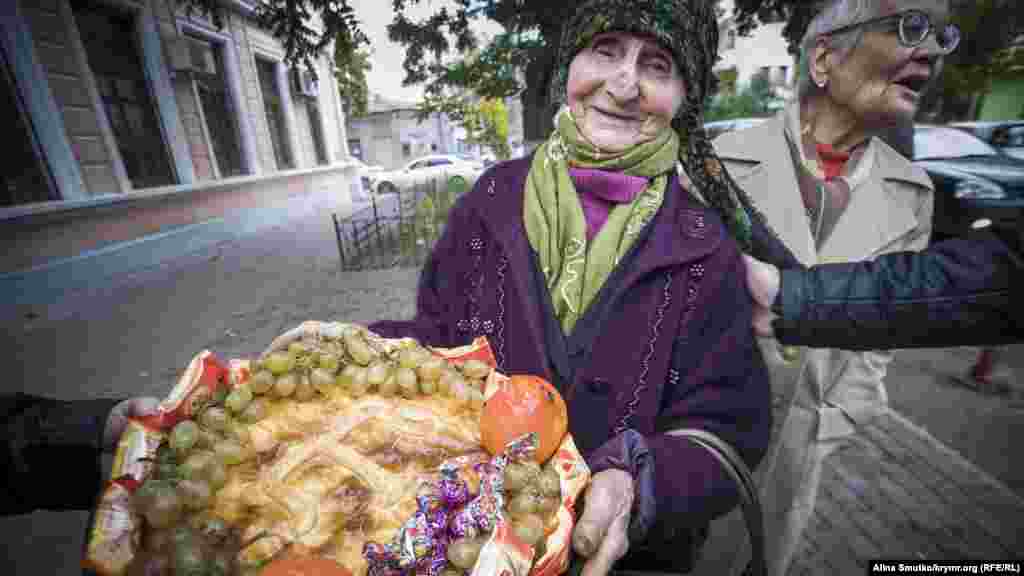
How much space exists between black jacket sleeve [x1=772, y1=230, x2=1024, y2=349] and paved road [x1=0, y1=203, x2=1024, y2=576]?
117 inches

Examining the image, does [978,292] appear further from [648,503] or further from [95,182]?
[95,182]

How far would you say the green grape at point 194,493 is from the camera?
864 millimetres

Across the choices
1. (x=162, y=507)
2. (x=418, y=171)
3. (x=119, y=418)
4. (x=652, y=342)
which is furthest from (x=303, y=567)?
(x=418, y=171)

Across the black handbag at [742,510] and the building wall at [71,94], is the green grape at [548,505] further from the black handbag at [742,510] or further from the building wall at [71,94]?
the building wall at [71,94]

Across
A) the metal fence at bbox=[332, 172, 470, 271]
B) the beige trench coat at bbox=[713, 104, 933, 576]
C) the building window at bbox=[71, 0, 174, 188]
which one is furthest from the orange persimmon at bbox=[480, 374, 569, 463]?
the building window at bbox=[71, 0, 174, 188]

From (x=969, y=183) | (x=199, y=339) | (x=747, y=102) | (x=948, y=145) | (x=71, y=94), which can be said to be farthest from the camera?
(x=747, y=102)

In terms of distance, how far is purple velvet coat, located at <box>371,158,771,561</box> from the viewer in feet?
4.00

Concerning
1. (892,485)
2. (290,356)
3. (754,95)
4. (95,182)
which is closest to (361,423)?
(290,356)

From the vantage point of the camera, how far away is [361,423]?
109 cm

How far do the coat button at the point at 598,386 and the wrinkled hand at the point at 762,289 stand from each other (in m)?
0.51

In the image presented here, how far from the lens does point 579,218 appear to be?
4.73ft

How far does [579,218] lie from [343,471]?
102 centimetres

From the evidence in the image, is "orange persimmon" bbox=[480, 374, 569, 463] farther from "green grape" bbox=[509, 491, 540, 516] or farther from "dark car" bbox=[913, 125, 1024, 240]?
"dark car" bbox=[913, 125, 1024, 240]

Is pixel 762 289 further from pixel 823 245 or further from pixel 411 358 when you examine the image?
pixel 411 358
